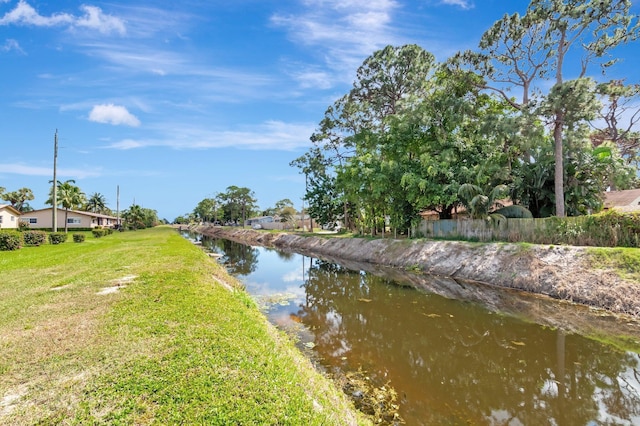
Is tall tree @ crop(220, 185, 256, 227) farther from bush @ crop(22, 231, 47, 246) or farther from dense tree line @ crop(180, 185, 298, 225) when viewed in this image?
bush @ crop(22, 231, 47, 246)

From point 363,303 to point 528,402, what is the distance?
702cm

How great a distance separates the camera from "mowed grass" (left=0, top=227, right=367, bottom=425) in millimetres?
3502

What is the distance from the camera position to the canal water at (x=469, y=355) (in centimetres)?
A: 509

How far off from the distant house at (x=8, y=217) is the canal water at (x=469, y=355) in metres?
40.1

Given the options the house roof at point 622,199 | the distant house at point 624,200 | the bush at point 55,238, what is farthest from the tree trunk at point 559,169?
the bush at point 55,238

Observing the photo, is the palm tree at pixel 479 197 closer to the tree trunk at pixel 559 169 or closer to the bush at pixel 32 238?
the tree trunk at pixel 559 169

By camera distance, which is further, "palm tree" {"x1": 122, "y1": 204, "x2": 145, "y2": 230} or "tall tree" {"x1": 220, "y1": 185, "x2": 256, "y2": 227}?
"tall tree" {"x1": 220, "y1": 185, "x2": 256, "y2": 227}

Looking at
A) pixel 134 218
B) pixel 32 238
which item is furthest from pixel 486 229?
pixel 134 218

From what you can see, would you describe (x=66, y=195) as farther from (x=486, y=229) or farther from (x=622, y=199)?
(x=622, y=199)

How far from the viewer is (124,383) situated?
3.94 meters

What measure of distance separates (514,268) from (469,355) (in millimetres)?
8826

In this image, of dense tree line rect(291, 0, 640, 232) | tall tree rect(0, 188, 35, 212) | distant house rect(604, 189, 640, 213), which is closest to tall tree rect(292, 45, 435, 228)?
dense tree line rect(291, 0, 640, 232)

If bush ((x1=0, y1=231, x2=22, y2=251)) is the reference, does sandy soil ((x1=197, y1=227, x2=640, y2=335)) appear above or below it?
below

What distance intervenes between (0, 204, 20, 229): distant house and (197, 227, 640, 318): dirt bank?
39.2 m
